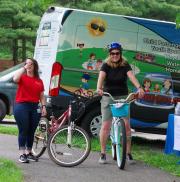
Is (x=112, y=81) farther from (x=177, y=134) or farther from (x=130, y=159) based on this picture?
(x=177, y=134)

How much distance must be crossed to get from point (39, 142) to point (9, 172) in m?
1.57

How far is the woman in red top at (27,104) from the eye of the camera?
8242 mm

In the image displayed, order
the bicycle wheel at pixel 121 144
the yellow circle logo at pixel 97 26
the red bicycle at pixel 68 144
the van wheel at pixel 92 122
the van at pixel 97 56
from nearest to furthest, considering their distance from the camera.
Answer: the bicycle wheel at pixel 121 144 < the red bicycle at pixel 68 144 < the van at pixel 97 56 < the yellow circle logo at pixel 97 26 < the van wheel at pixel 92 122

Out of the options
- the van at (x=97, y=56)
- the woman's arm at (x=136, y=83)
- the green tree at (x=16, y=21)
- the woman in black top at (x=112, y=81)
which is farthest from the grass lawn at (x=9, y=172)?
the green tree at (x=16, y=21)

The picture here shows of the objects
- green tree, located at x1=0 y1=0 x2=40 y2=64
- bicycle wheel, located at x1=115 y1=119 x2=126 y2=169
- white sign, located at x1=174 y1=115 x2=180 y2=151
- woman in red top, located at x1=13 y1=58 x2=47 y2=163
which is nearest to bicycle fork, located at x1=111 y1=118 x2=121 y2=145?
bicycle wheel, located at x1=115 y1=119 x2=126 y2=169

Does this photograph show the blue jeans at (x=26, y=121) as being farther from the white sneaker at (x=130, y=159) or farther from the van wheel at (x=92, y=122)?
the van wheel at (x=92, y=122)

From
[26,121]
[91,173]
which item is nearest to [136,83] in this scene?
[91,173]

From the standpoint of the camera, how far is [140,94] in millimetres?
8172

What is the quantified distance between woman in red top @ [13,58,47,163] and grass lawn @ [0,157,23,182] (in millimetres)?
410

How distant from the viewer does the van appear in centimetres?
1070

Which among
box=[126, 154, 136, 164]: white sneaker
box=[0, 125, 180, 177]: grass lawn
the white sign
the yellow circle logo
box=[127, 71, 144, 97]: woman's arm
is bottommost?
box=[0, 125, 180, 177]: grass lawn

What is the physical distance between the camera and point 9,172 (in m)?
7.20

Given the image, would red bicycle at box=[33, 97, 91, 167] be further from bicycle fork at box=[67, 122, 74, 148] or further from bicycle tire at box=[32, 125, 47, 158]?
bicycle tire at box=[32, 125, 47, 158]

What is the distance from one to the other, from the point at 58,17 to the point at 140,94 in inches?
129
